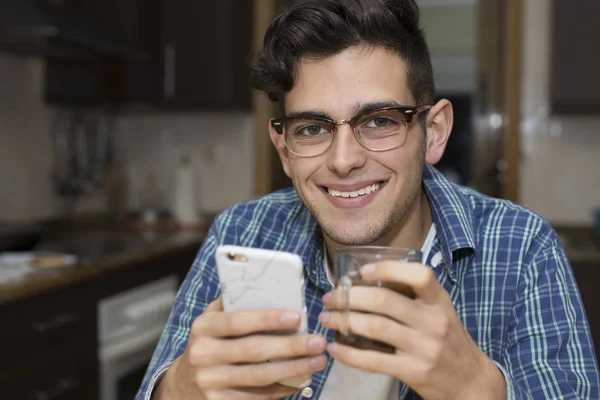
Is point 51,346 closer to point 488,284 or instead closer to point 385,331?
point 488,284

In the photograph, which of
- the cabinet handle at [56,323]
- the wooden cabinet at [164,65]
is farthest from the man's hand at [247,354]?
the wooden cabinet at [164,65]

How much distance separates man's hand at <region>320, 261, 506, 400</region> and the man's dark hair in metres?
0.56

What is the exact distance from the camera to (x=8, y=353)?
2.05 metres

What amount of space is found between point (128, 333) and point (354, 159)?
1789 millimetres

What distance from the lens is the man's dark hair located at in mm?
1261

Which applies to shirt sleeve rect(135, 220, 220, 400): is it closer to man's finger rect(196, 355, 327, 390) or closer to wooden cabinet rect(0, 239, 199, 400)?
man's finger rect(196, 355, 327, 390)

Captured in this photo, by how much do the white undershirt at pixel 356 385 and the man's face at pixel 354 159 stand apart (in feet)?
0.73

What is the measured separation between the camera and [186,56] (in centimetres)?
363

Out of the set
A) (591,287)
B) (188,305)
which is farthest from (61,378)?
(591,287)

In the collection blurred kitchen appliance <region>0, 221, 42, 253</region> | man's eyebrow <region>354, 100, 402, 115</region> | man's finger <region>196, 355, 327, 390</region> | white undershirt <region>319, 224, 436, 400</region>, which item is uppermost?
man's eyebrow <region>354, 100, 402, 115</region>

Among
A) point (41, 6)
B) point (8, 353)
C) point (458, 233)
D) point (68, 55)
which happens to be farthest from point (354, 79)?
point (68, 55)

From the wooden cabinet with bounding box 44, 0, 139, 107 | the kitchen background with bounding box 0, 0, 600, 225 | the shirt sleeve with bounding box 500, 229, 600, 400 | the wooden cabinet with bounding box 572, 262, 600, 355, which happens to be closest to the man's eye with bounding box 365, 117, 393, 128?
the shirt sleeve with bounding box 500, 229, 600, 400

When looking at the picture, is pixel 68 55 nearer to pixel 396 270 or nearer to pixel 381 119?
pixel 381 119

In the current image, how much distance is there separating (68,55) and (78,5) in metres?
0.35
